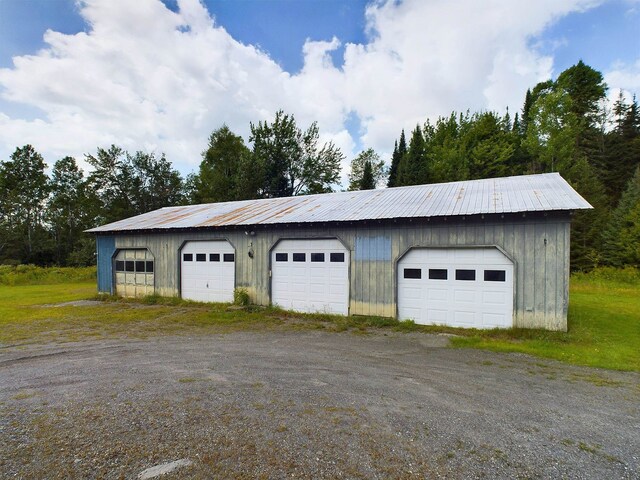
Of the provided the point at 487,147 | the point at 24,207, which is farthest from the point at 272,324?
the point at 24,207

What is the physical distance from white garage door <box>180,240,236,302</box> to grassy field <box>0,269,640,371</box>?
0.50m

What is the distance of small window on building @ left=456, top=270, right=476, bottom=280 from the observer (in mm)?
8586

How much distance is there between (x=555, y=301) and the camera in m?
7.69

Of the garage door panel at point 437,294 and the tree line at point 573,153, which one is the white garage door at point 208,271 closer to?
the garage door panel at point 437,294

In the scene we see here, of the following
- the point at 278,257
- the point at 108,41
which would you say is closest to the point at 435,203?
the point at 278,257

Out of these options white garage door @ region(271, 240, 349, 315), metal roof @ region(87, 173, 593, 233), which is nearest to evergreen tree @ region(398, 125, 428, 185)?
metal roof @ region(87, 173, 593, 233)

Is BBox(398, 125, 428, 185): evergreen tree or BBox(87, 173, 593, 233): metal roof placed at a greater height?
BBox(398, 125, 428, 185): evergreen tree

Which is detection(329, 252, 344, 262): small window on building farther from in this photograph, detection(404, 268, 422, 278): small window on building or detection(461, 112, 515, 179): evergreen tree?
detection(461, 112, 515, 179): evergreen tree

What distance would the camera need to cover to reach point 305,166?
3606 cm

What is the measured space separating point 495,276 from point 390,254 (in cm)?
281

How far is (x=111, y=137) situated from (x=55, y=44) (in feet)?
95.3

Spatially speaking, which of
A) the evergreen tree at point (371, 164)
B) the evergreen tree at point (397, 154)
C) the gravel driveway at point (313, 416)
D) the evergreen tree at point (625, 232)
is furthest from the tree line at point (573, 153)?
the gravel driveway at point (313, 416)

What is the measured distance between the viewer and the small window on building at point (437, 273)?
8914mm

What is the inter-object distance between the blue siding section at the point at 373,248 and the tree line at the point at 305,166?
21.3 metres
